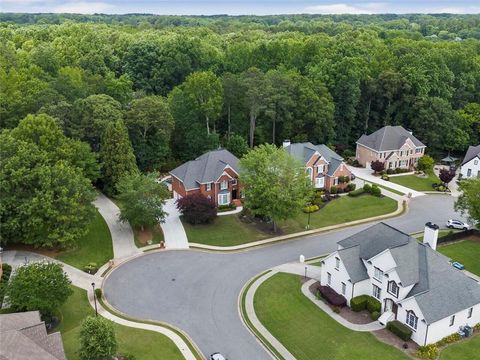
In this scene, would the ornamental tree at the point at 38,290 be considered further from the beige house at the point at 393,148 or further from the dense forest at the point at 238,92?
the beige house at the point at 393,148

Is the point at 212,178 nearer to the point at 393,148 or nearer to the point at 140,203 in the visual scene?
the point at 140,203

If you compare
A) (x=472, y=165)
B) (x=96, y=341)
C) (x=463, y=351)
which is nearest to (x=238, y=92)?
(x=472, y=165)

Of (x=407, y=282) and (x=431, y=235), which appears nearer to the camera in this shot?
(x=407, y=282)

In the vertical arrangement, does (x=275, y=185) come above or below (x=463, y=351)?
above

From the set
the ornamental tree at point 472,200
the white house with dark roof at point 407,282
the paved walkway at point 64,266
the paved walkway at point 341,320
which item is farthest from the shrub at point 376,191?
the paved walkway at point 64,266

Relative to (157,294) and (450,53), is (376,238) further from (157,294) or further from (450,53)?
(450,53)

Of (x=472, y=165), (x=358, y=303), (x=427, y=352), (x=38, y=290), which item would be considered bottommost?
(x=427, y=352)

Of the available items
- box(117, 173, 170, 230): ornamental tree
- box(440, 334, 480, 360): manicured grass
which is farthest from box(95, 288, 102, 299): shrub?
box(440, 334, 480, 360): manicured grass

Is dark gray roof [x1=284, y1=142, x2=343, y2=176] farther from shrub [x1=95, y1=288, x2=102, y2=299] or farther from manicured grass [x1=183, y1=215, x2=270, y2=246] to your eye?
shrub [x1=95, y1=288, x2=102, y2=299]
